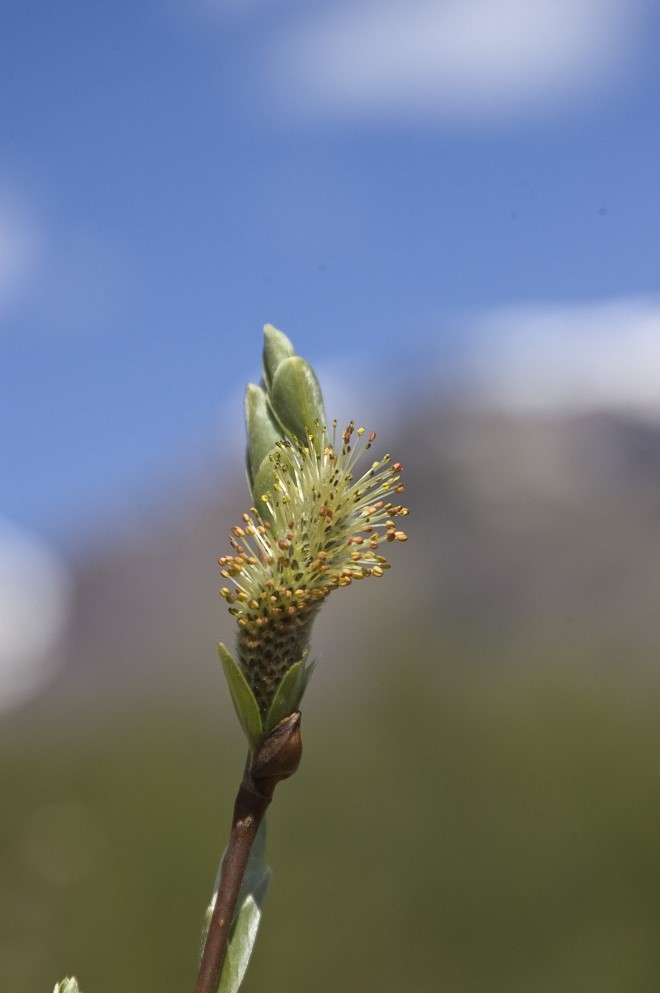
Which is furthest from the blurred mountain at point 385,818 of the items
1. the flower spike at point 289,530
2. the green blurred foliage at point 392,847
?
the flower spike at point 289,530

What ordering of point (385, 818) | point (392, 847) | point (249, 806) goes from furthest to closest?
1. point (385, 818)
2. point (392, 847)
3. point (249, 806)

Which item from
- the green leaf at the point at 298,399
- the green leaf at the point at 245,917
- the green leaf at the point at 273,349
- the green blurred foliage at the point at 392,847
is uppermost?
the green leaf at the point at 273,349

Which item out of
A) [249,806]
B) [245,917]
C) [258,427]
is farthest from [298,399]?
[245,917]

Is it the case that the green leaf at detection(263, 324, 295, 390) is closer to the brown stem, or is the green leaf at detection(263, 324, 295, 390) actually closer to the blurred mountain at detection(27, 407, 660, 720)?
the brown stem

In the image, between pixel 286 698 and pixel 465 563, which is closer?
pixel 286 698

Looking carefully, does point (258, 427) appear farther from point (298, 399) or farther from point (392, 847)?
point (392, 847)

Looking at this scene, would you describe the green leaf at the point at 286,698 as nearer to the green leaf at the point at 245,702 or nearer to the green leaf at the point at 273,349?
the green leaf at the point at 245,702
